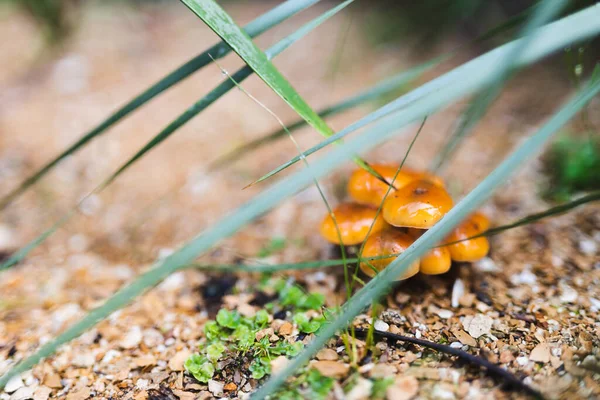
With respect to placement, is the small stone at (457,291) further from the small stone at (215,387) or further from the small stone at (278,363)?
the small stone at (215,387)

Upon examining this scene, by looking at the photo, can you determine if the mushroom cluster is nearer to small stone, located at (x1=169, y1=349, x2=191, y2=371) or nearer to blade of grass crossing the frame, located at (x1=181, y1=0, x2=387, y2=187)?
blade of grass crossing the frame, located at (x1=181, y1=0, x2=387, y2=187)

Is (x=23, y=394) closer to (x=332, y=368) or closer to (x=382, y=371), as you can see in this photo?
(x=332, y=368)

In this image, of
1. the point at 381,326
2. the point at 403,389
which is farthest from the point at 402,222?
the point at 403,389

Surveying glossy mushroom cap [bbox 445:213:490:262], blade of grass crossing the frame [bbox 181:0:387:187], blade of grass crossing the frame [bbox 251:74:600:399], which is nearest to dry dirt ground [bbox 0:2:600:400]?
glossy mushroom cap [bbox 445:213:490:262]

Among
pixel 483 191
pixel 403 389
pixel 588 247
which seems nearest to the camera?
pixel 483 191

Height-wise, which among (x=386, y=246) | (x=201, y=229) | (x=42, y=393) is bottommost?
(x=386, y=246)
